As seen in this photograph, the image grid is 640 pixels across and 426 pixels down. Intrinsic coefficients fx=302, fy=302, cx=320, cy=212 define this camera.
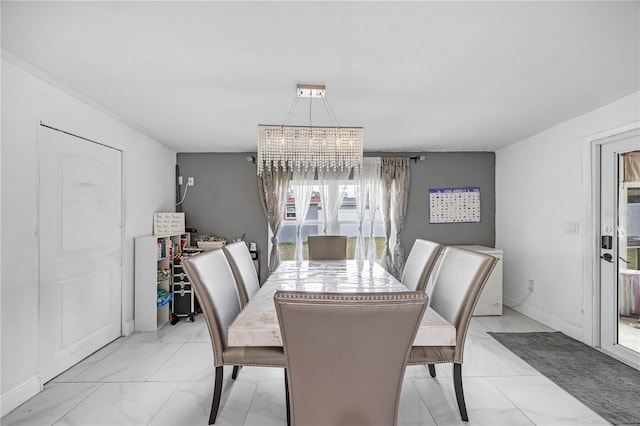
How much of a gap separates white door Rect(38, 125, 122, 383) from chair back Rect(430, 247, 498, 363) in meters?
2.91

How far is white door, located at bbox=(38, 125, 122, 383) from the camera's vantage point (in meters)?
2.30

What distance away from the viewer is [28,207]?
83.3 inches

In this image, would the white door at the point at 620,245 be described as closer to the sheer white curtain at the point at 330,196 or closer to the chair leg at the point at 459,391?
the chair leg at the point at 459,391

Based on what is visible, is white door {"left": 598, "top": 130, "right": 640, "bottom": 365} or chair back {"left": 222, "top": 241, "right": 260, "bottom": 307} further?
white door {"left": 598, "top": 130, "right": 640, "bottom": 365}

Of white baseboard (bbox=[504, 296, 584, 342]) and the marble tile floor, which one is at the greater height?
white baseboard (bbox=[504, 296, 584, 342])

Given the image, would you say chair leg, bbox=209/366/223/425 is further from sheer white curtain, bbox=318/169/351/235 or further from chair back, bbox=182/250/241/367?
sheer white curtain, bbox=318/169/351/235

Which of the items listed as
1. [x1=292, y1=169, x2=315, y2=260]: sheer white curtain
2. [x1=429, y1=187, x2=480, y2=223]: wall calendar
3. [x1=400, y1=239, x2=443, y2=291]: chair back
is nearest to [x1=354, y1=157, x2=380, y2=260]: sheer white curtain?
[x1=292, y1=169, x2=315, y2=260]: sheer white curtain

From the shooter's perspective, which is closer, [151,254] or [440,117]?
[440,117]

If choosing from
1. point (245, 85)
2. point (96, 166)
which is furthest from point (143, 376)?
point (245, 85)

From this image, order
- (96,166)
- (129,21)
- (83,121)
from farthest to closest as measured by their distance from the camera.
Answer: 1. (96,166)
2. (83,121)
3. (129,21)

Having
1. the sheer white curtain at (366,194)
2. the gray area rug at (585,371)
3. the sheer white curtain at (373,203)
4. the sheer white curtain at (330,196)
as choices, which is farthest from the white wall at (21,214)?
the gray area rug at (585,371)

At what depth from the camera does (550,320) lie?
11.4ft

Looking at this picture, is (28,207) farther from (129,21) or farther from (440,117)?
(440,117)

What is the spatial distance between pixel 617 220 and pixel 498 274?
138cm
